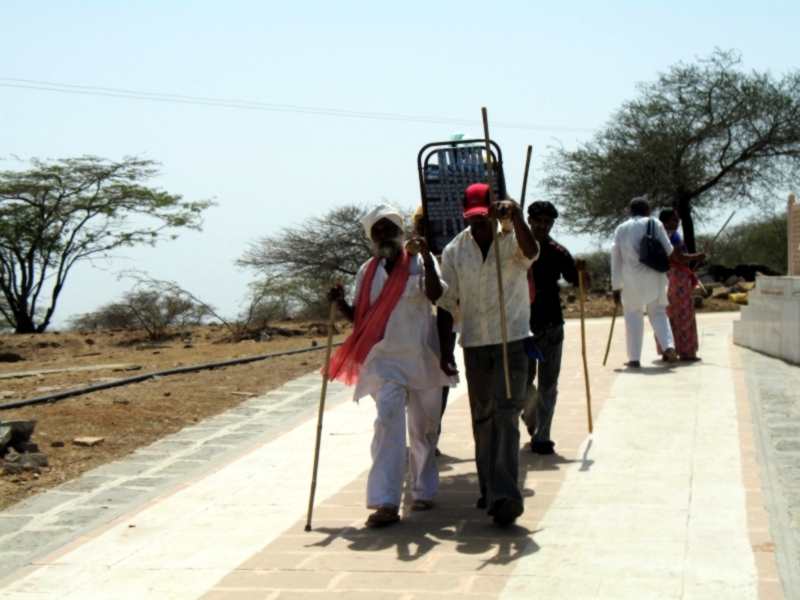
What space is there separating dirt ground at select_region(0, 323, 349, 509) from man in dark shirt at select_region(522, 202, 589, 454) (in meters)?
3.25

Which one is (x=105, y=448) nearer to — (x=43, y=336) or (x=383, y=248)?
(x=383, y=248)

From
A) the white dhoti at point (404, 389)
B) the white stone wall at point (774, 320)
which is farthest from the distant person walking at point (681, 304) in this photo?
the white dhoti at point (404, 389)

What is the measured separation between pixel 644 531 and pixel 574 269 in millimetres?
2242

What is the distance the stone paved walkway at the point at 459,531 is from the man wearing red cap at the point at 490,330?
1.06ft

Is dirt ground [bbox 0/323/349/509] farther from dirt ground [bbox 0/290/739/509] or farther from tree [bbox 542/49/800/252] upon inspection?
tree [bbox 542/49/800/252]

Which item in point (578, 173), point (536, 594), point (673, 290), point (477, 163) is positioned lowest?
point (536, 594)

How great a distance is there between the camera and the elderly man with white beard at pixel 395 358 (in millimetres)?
6059

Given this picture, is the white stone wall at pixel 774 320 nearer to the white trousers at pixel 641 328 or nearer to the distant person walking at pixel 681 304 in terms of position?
the distant person walking at pixel 681 304

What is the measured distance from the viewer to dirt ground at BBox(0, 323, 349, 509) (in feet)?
27.1

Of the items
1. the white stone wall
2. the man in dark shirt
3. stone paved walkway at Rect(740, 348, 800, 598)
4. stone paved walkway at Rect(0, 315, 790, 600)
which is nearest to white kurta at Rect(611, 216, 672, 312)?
stone paved walkway at Rect(740, 348, 800, 598)

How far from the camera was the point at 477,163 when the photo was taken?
7.72 metres

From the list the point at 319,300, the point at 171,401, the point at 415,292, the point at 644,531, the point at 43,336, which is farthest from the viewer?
the point at 319,300

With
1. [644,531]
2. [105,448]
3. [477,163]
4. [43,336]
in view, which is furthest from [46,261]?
[644,531]

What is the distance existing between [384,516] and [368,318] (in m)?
1.12
